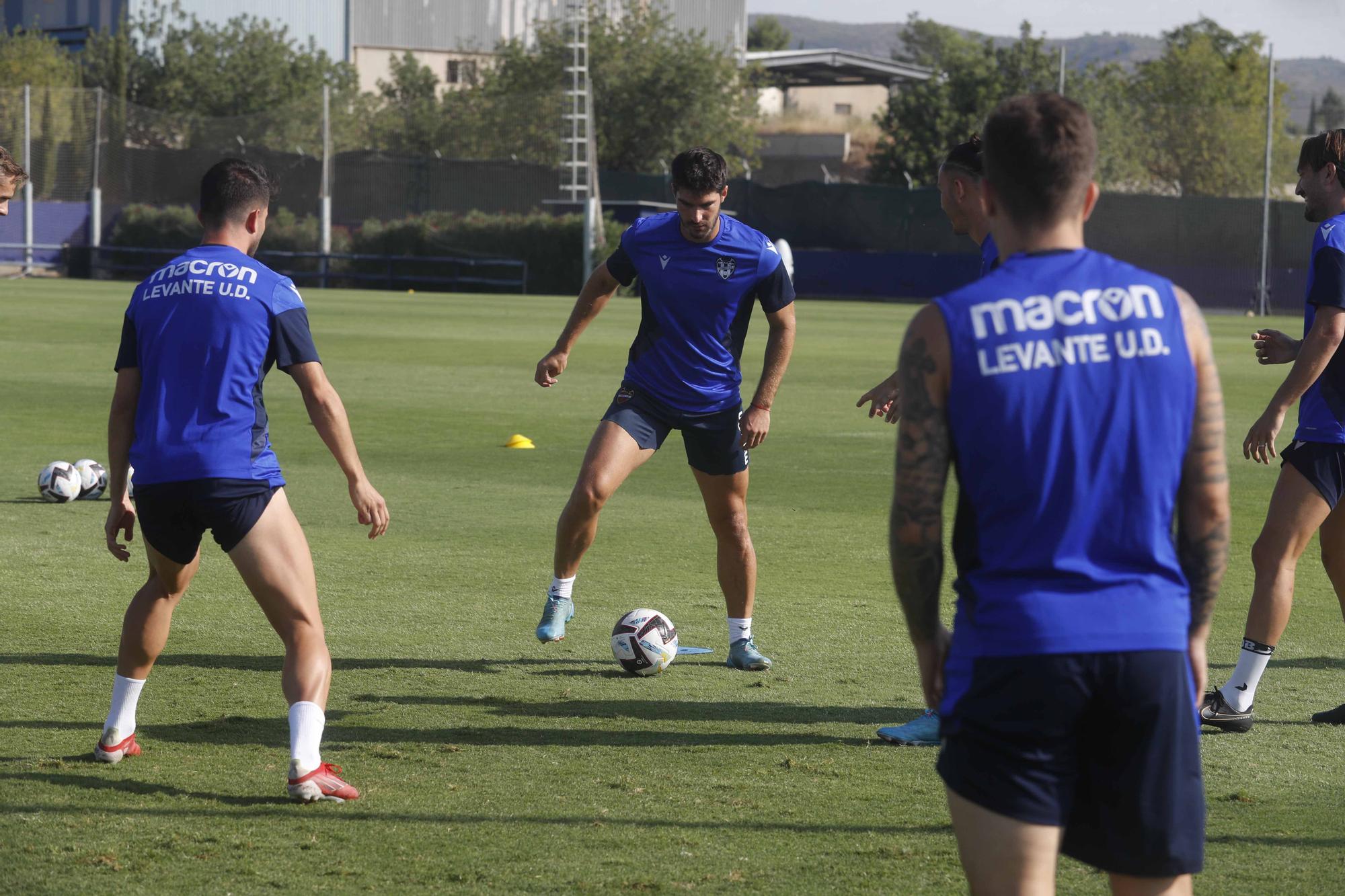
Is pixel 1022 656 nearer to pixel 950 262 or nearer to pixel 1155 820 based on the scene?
pixel 1155 820

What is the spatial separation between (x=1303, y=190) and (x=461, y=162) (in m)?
41.7

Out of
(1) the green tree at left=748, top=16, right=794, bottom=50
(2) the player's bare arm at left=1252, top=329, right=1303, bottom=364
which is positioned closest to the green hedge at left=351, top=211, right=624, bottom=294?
(2) the player's bare arm at left=1252, top=329, right=1303, bottom=364

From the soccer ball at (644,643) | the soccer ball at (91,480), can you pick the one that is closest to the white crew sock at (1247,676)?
the soccer ball at (644,643)

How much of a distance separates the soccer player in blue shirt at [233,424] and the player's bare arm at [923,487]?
225 cm

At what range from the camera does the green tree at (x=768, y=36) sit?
5814 inches

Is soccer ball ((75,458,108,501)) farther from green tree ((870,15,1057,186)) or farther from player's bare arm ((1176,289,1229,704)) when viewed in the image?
green tree ((870,15,1057,186))

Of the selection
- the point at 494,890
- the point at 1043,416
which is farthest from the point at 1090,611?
the point at 494,890

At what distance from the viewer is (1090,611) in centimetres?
268

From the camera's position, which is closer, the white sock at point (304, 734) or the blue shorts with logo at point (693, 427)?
the white sock at point (304, 734)

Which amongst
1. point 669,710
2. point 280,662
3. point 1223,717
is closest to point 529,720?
point 669,710

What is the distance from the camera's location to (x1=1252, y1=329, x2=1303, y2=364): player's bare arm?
5.76 m

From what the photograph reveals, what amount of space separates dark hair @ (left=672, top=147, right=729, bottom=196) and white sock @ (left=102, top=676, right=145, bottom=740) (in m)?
3.01

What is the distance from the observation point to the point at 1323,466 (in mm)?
5715

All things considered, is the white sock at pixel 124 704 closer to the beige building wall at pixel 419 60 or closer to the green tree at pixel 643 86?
the green tree at pixel 643 86
